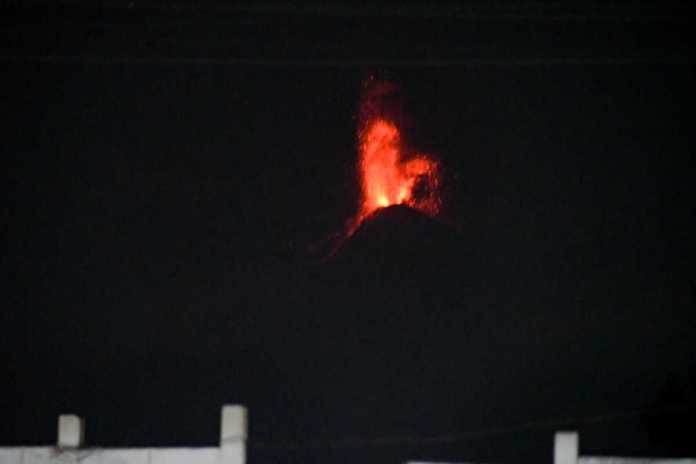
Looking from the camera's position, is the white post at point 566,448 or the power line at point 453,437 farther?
the power line at point 453,437

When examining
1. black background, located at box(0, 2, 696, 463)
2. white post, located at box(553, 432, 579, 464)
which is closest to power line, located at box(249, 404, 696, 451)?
black background, located at box(0, 2, 696, 463)

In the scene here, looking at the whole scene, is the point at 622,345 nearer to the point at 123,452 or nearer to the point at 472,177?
the point at 472,177

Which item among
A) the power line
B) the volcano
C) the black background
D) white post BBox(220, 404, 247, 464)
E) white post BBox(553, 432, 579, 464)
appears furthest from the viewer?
the volcano

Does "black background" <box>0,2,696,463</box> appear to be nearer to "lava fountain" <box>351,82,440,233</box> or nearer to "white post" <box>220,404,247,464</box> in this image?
"lava fountain" <box>351,82,440,233</box>

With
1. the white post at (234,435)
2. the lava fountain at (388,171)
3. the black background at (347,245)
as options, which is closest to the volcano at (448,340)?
the black background at (347,245)

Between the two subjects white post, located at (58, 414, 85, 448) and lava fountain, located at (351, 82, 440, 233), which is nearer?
white post, located at (58, 414, 85, 448)

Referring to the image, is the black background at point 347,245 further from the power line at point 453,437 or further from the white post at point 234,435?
the white post at point 234,435

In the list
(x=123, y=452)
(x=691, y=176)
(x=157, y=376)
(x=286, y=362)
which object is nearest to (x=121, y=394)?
(x=157, y=376)
